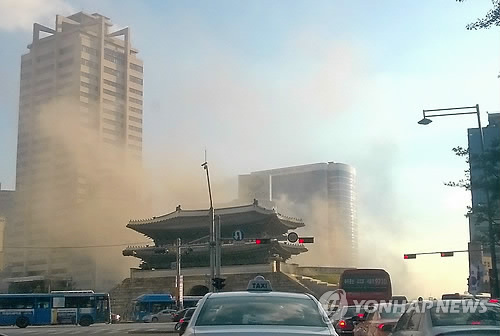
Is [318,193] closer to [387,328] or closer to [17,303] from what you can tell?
[17,303]

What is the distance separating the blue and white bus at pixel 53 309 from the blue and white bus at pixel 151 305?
32.7 feet

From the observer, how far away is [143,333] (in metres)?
31.4

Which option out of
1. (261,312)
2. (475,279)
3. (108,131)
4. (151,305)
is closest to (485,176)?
(475,279)

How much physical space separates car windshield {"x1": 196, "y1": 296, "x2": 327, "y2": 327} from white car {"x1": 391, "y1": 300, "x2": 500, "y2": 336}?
1.94 m

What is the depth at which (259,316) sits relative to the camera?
600 centimetres

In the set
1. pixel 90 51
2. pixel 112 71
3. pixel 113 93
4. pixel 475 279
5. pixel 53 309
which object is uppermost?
pixel 90 51

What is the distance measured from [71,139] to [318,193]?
52733 millimetres

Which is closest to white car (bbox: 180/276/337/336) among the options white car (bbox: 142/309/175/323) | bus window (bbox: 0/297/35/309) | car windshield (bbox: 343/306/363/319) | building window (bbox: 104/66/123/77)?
car windshield (bbox: 343/306/363/319)

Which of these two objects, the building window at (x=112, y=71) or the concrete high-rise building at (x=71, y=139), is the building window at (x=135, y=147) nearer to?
the concrete high-rise building at (x=71, y=139)

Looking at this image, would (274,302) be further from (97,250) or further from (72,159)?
(72,159)

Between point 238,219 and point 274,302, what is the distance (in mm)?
59048

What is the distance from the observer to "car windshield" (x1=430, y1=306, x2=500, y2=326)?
7.75m

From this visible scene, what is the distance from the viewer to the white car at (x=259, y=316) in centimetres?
546

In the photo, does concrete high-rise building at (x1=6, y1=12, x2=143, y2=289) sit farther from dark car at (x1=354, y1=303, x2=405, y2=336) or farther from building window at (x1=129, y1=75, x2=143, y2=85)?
dark car at (x1=354, y1=303, x2=405, y2=336)
